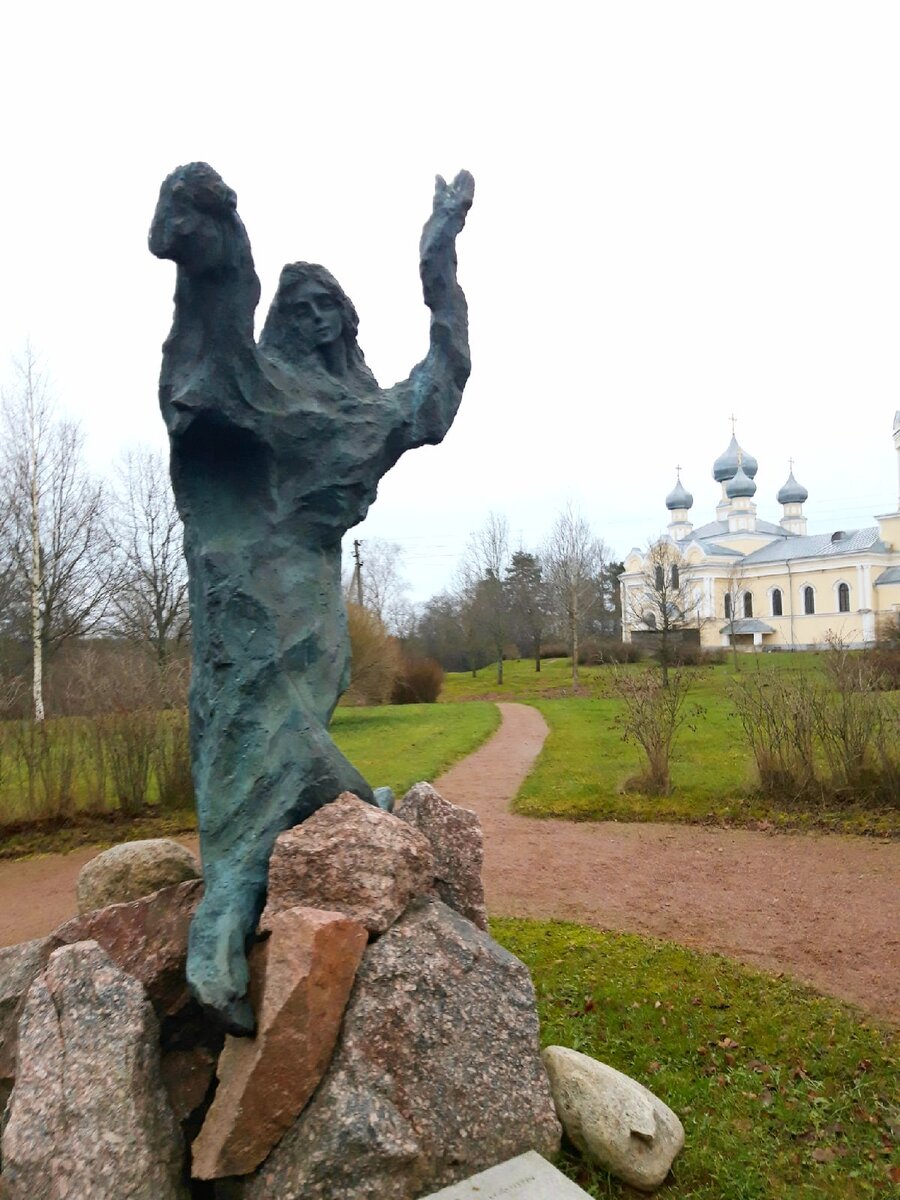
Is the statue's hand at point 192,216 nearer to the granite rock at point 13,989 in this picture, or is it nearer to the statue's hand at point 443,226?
the statue's hand at point 443,226

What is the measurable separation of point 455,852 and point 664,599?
2756cm

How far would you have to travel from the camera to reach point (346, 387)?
4578 mm

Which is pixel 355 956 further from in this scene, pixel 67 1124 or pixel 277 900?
pixel 67 1124

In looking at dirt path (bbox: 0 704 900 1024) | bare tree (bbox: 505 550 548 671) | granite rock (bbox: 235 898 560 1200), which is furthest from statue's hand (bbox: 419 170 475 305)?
bare tree (bbox: 505 550 548 671)

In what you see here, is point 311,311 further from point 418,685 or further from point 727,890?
point 418,685

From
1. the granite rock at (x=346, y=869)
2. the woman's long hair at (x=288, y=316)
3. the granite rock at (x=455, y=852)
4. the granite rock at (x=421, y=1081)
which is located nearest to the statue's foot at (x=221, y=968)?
the granite rock at (x=346, y=869)

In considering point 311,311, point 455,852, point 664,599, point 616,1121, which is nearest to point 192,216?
point 311,311

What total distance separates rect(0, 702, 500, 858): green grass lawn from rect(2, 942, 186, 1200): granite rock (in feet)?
28.2

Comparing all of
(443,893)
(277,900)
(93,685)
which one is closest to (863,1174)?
(443,893)

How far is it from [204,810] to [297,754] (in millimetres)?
447

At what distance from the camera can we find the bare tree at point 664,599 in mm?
31531

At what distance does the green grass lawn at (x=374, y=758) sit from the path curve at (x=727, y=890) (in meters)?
3.34

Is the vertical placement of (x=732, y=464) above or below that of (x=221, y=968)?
above

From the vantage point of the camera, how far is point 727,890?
8406 mm
